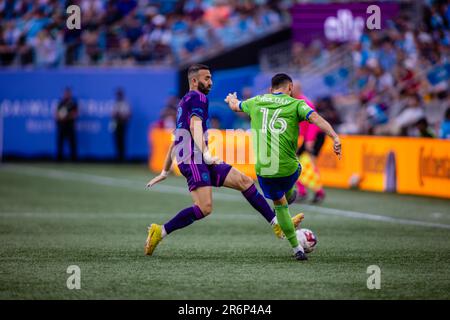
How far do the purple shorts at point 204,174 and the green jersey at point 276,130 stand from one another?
1.38 feet

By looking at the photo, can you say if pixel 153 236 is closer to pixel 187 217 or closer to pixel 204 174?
pixel 187 217

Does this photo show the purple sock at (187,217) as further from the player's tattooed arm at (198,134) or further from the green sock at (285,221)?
the green sock at (285,221)

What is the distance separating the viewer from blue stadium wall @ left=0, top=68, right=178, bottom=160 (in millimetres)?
30781

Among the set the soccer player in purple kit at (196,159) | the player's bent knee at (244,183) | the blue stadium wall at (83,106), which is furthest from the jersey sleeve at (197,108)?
the blue stadium wall at (83,106)

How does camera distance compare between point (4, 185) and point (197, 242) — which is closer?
point (197, 242)

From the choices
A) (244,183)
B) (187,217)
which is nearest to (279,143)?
(244,183)

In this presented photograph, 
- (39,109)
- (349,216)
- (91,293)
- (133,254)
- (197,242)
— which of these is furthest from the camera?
(39,109)

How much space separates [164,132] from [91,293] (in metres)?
19.0

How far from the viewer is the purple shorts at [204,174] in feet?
34.2

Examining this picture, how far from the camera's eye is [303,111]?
10133mm

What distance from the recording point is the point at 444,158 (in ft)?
60.4

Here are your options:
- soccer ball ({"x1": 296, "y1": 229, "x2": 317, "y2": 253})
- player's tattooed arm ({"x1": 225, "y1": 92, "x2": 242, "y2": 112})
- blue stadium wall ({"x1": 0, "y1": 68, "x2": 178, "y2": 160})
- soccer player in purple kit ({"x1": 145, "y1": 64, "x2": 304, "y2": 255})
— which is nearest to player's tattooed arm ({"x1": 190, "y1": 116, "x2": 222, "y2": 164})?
soccer player in purple kit ({"x1": 145, "y1": 64, "x2": 304, "y2": 255})
